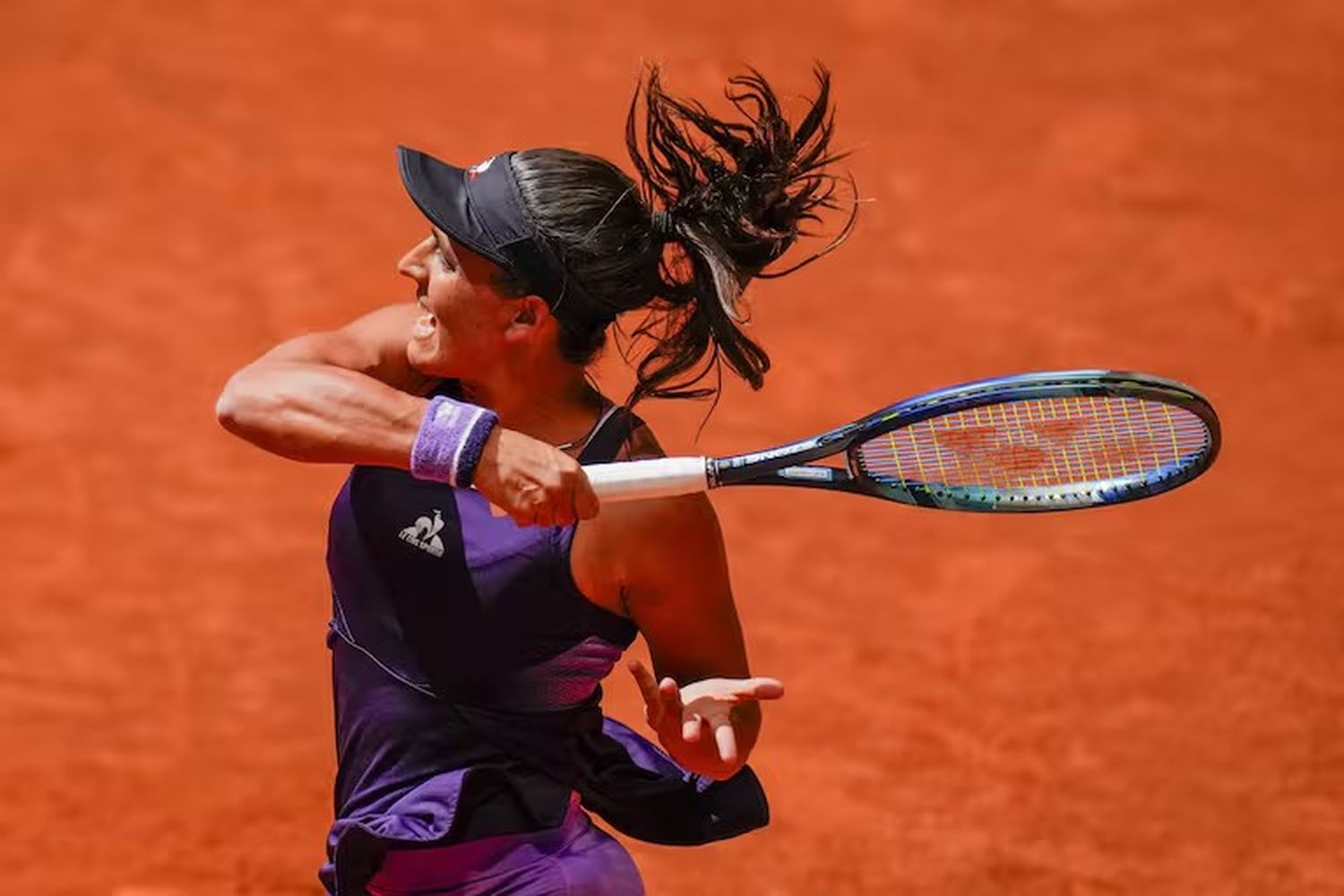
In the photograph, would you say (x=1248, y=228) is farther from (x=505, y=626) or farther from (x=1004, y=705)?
(x=505, y=626)

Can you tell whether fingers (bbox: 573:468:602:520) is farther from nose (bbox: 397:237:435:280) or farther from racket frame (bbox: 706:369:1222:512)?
nose (bbox: 397:237:435:280)

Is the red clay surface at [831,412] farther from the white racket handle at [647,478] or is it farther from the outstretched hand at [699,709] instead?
the white racket handle at [647,478]

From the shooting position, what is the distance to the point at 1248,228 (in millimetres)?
7922

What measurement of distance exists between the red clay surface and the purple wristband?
230 cm

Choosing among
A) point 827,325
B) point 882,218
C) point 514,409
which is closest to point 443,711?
point 514,409

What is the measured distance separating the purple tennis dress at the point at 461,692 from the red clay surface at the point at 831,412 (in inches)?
71.7

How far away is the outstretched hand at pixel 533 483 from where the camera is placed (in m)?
3.20

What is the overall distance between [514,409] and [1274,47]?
6.09 meters

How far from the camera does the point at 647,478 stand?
128 inches

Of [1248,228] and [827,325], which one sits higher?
[1248,228]

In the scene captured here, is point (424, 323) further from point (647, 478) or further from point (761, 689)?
point (761, 689)

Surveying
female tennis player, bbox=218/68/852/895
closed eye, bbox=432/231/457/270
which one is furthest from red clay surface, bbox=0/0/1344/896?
closed eye, bbox=432/231/457/270

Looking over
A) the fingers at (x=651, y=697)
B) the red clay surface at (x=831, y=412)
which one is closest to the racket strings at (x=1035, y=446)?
the fingers at (x=651, y=697)

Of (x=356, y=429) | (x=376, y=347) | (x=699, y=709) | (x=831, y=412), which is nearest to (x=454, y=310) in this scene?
(x=376, y=347)
